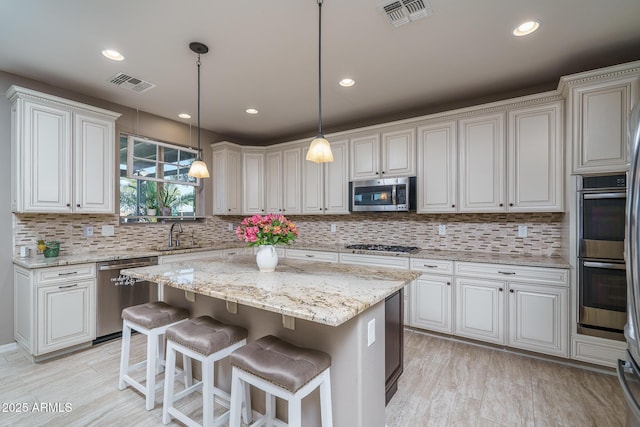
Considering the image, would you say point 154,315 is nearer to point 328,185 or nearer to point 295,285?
point 295,285

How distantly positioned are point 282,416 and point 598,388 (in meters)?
2.39

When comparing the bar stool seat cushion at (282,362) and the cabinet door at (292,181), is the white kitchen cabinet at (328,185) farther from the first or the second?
the bar stool seat cushion at (282,362)

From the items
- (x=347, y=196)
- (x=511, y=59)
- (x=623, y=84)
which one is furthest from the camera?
(x=347, y=196)

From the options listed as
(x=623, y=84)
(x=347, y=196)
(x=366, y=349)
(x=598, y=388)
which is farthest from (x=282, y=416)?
(x=623, y=84)

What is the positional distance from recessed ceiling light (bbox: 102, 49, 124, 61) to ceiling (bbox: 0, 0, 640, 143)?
5 cm

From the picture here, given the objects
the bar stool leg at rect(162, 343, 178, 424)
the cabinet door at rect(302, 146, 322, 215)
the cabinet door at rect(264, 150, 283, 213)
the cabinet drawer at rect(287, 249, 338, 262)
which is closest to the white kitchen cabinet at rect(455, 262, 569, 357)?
the cabinet drawer at rect(287, 249, 338, 262)

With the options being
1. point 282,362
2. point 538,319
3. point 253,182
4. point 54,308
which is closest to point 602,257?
→ point 538,319

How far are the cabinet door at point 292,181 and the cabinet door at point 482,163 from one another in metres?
2.30

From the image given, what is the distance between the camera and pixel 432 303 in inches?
124

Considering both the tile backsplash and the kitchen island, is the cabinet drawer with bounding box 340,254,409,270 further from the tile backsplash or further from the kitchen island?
the kitchen island

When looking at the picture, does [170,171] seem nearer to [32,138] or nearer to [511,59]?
[32,138]

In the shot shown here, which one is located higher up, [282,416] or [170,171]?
[170,171]

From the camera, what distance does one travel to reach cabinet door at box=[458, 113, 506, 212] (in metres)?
3.07

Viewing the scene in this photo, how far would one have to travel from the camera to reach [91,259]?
9.40 feet
